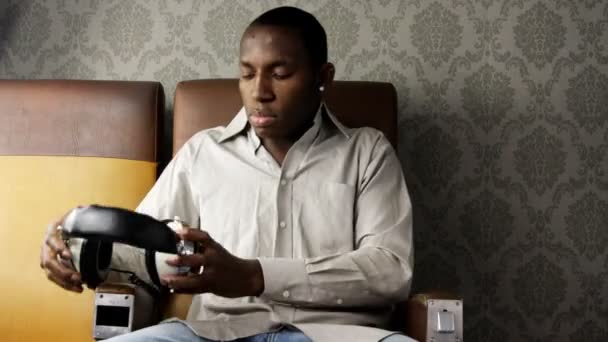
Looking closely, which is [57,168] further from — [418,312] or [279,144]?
[418,312]

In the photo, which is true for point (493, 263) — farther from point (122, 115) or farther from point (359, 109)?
point (122, 115)

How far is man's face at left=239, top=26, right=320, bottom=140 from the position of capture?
1694mm

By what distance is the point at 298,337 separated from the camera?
149 centimetres

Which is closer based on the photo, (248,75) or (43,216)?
(248,75)

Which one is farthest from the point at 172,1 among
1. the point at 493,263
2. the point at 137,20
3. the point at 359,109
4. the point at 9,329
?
the point at 493,263

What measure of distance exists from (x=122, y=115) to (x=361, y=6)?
30.8 inches

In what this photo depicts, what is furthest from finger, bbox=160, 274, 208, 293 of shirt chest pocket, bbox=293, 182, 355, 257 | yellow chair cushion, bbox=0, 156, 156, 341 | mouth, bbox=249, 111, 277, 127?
yellow chair cushion, bbox=0, 156, 156, 341

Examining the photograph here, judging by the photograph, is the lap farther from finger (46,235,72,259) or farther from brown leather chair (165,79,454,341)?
brown leather chair (165,79,454,341)

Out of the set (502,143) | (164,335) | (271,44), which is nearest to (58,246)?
(164,335)

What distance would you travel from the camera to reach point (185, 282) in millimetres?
1335

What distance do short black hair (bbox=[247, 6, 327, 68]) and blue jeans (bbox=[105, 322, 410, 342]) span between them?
64 centimetres

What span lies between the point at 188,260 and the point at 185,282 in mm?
50

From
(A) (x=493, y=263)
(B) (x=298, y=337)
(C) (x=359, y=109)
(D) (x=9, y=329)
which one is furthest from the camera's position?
(A) (x=493, y=263)

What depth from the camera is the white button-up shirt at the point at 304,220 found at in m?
1.55
